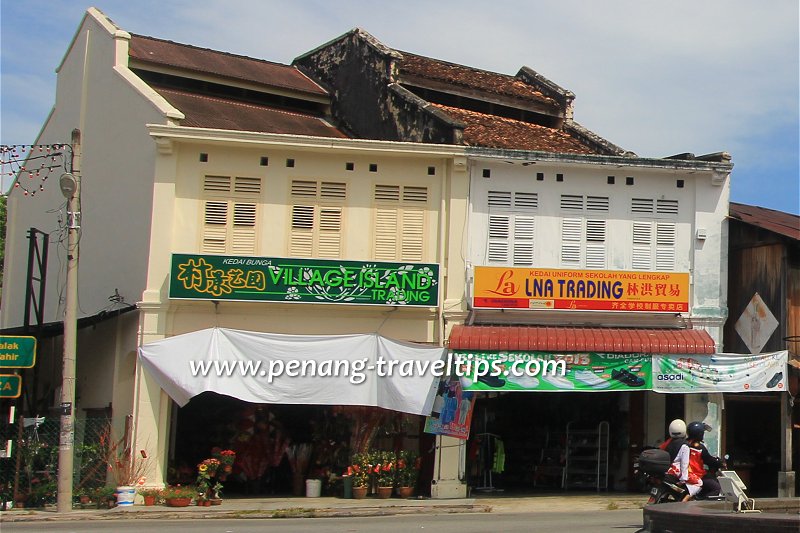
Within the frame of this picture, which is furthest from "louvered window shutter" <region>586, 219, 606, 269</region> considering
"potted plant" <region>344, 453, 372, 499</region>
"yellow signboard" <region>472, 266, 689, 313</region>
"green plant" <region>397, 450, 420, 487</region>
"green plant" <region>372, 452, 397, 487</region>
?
"potted plant" <region>344, 453, 372, 499</region>

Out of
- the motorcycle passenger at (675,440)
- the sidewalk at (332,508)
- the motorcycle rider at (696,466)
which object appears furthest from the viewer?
the sidewalk at (332,508)

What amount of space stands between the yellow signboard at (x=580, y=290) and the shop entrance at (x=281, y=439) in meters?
3.23

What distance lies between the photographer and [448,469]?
21.8 m

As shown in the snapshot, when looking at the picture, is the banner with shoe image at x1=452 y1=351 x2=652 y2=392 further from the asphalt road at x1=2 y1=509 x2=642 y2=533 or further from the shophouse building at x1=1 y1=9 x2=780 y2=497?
the asphalt road at x1=2 y1=509 x2=642 y2=533

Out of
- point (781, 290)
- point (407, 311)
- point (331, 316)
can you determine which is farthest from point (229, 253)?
point (781, 290)

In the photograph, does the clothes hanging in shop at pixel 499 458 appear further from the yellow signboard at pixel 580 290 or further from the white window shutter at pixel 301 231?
the white window shutter at pixel 301 231

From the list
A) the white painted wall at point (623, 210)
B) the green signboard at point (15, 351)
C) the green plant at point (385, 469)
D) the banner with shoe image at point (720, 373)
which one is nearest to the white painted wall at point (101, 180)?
the green signboard at point (15, 351)

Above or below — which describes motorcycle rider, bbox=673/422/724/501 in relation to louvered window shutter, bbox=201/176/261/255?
below

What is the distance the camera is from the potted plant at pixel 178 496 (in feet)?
66.3

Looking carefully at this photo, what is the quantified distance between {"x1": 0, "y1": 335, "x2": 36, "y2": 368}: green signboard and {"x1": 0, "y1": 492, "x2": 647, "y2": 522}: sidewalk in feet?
8.75

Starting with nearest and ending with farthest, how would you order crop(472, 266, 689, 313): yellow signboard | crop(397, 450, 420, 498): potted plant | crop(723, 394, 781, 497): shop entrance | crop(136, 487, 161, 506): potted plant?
1. crop(136, 487, 161, 506): potted plant
2. crop(397, 450, 420, 498): potted plant
3. crop(472, 266, 689, 313): yellow signboard
4. crop(723, 394, 781, 497): shop entrance

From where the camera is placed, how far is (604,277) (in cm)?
2244

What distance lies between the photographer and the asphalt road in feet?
52.0

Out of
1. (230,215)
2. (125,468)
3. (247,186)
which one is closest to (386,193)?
(247,186)
